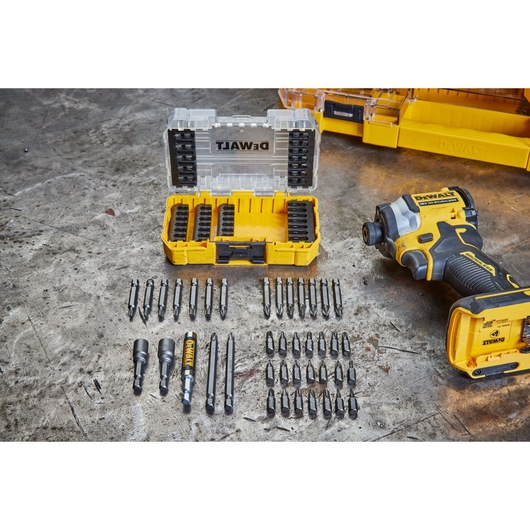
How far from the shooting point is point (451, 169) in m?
6.16

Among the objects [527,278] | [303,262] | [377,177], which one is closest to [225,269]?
[303,262]

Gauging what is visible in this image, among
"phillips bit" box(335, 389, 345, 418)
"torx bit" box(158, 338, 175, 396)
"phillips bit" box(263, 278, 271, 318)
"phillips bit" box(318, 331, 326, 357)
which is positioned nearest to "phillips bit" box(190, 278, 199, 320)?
"torx bit" box(158, 338, 175, 396)

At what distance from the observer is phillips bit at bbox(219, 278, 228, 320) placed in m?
4.99

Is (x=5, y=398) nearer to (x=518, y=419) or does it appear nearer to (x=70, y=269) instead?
(x=70, y=269)

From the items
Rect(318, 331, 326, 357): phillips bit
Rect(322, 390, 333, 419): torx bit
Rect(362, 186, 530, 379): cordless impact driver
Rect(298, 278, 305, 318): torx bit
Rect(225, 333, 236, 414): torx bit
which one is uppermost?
Rect(362, 186, 530, 379): cordless impact driver

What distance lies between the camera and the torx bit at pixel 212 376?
14.6ft

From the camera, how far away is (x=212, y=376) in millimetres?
4559

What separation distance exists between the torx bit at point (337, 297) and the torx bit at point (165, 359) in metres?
1.04

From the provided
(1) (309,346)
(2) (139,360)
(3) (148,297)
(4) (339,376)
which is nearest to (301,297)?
(1) (309,346)

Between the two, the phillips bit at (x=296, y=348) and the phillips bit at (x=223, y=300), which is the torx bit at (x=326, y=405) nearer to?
the phillips bit at (x=296, y=348)

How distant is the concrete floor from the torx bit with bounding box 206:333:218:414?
55 mm

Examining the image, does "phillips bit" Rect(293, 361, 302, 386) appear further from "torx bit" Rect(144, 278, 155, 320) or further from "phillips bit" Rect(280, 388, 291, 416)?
"torx bit" Rect(144, 278, 155, 320)

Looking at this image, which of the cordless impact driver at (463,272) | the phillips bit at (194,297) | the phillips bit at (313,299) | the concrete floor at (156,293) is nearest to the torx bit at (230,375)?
the concrete floor at (156,293)

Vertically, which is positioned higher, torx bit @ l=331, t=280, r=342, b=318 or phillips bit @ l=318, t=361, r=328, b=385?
torx bit @ l=331, t=280, r=342, b=318
